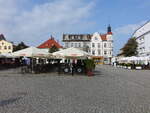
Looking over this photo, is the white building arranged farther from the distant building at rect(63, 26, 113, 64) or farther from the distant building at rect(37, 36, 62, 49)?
the distant building at rect(37, 36, 62, 49)

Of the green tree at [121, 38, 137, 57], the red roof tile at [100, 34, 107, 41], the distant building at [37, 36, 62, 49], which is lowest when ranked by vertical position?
the green tree at [121, 38, 137, 57]

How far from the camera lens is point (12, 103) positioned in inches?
316

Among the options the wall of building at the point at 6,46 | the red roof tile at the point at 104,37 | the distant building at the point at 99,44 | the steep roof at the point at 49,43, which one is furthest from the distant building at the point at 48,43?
the red roof tile at the point at 104,37

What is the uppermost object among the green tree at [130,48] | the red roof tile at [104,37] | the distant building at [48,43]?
the red roof tile at [104,37]

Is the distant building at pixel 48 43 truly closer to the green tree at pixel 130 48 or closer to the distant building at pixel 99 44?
the distant building at pixel 99 44

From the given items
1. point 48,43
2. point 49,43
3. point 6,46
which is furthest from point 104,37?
point 6,46

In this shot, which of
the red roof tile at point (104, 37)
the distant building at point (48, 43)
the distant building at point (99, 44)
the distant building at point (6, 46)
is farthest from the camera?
the distant building at point (48, 43)

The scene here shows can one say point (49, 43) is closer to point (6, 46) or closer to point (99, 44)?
point (6, 46)

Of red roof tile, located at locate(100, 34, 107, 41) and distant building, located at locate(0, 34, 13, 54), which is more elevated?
red roof tile, located at locate(100, 34, 107, 41)

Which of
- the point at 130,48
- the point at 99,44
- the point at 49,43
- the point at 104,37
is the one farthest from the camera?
the point at 49,43

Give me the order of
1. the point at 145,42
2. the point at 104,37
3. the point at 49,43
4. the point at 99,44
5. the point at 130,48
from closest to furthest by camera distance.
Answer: the point at 145,42
the point at 130,48
the point at 99,44
the point at 104,37
the point at 49,43

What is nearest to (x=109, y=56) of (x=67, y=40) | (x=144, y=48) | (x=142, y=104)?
(x=67, y=40)

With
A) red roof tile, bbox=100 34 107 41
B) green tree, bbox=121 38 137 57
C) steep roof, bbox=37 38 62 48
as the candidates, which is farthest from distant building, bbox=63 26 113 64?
green tree, bbox=121 38 137 57

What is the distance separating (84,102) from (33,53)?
14.0m
